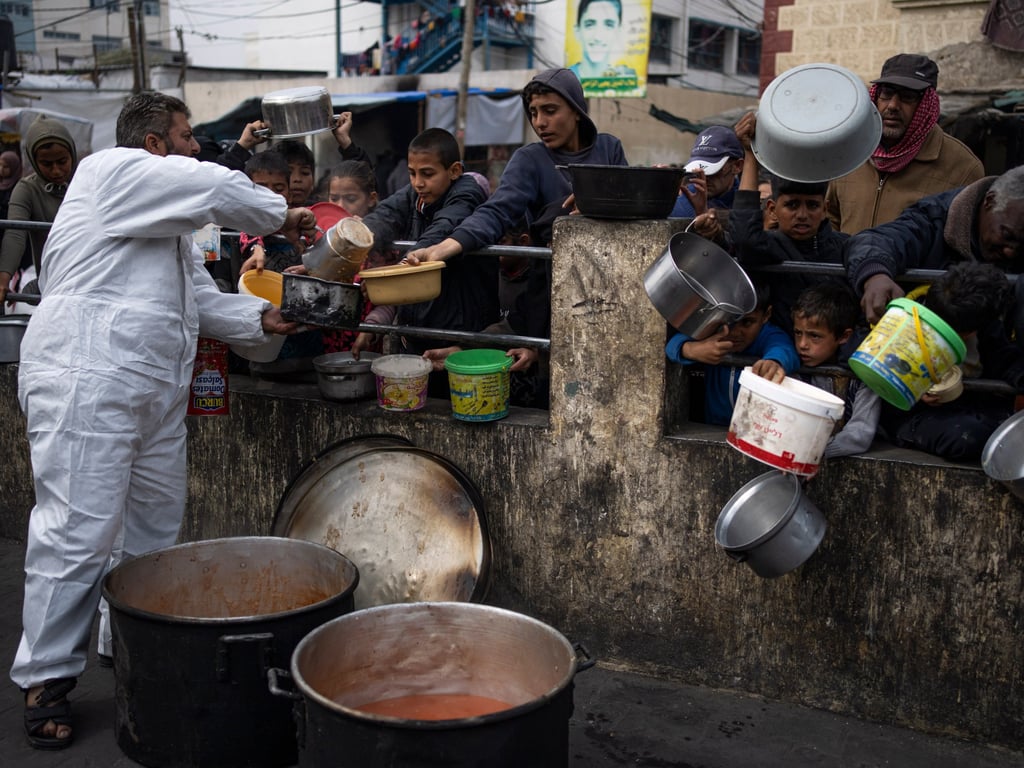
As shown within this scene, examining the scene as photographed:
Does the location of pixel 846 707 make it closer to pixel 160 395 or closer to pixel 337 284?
pixel 337 284

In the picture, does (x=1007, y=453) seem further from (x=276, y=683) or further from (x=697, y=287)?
(x=276, y=683)

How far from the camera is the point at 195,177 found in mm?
3062

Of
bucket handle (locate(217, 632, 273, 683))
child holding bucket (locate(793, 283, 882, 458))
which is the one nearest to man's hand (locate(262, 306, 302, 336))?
bucket handle (locate(217, 632, 273, 683))

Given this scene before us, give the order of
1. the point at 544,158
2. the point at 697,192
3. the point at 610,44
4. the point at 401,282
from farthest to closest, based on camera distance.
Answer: the point at 610,44
the point at 697,192
the point at 544,158
the point at 401,282

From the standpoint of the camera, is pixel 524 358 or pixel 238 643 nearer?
pixel 238 643

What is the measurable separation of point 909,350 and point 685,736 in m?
1.40

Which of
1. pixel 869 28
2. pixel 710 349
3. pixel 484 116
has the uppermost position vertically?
pixel 869 28

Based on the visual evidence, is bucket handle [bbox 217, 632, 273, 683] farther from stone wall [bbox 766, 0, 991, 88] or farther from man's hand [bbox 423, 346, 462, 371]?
stone wall [bbox 766, 0, 991, 88]

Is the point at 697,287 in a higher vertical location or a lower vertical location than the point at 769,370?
higher

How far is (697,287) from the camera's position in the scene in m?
3.02

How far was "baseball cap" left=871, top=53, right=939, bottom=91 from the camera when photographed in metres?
3.95

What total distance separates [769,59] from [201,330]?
10.9 metres

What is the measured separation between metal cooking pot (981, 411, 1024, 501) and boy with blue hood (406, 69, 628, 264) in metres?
1.70

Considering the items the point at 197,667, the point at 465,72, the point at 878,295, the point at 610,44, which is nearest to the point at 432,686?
the point at 197,667
